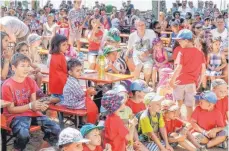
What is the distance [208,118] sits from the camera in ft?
16.4

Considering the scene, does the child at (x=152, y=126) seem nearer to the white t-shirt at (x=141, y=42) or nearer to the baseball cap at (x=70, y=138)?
the baseball cap at (x=70, y=138)

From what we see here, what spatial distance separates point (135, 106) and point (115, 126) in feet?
3.19

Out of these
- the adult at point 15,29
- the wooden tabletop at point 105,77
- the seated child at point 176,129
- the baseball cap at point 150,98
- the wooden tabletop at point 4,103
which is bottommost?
the seated child at point 176,129

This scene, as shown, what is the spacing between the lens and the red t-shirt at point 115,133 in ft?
12.9

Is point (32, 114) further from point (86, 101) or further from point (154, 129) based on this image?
point (154, 129)

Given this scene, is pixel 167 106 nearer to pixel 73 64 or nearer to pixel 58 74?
pixel 73 64

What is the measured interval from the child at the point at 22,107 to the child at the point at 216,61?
3.92 m

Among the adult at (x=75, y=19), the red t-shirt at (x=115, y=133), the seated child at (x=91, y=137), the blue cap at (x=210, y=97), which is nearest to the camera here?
the seated child at (x=91, y=137)

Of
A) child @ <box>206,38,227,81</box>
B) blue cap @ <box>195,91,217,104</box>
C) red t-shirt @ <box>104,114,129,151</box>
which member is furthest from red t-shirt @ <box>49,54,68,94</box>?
child @ <box>206,38,227,81</box>

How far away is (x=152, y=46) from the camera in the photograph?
23.9ft

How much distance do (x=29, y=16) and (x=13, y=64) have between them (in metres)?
10.2

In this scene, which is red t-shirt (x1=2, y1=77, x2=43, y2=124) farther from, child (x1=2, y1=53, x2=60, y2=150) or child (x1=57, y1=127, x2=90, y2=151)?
child (x1=57, y1=127, x2=90, y2=151)

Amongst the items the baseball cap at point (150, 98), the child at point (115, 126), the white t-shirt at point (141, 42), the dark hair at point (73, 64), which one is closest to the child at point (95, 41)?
the white t-shirt at point (141, 42)

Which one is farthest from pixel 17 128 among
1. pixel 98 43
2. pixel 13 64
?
pixel 98 43
